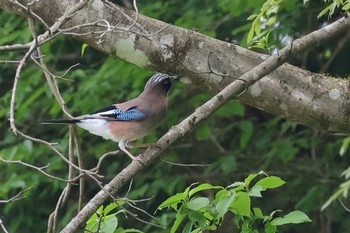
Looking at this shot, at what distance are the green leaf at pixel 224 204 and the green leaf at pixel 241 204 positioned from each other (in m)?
0.06

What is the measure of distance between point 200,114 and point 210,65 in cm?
57

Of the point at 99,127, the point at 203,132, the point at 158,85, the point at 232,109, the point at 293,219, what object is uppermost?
the point at 293,219

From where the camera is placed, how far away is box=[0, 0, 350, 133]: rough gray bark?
490cm

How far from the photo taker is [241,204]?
4133 millimetres

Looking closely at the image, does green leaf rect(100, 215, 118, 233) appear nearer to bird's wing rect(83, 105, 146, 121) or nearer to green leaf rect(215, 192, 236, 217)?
green leaf rect(215, 192, 236, 217)

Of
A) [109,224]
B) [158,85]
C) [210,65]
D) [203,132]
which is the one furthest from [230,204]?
[203,132]

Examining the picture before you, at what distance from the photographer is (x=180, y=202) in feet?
13.9

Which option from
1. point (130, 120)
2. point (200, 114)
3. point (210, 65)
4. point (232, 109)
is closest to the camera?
point (200, 114)

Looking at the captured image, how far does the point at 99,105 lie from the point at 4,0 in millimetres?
2759

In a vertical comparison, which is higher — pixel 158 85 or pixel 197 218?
pixel 197 218

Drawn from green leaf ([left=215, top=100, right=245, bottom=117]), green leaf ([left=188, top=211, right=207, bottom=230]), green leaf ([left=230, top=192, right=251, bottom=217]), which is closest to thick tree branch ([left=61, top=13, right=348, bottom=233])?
green leaf ([left=188, top=211, right=207, bottom=230])

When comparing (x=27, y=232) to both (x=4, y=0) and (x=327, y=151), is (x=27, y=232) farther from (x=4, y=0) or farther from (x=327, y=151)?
(x=4, y=0)

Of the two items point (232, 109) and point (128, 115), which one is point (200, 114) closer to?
point (128, 115)

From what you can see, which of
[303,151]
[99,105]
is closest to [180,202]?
[99,105]
